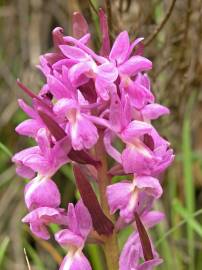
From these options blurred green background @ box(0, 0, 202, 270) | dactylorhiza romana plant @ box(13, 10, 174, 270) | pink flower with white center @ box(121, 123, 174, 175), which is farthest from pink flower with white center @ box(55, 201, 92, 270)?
blurred green background @ box(0, 0, 202, 270)

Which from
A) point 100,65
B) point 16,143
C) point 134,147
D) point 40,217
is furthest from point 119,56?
point 16,143

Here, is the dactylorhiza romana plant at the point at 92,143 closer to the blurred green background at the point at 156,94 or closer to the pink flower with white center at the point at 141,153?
the pink flower with white center at the point at 141,153

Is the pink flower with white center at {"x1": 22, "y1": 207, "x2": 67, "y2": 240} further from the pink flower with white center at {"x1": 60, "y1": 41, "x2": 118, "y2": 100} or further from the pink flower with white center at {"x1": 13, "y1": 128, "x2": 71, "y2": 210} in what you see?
the pink flower with white center at {"x1": 60, "y1": 41, "x2": 118, "y2": 100}

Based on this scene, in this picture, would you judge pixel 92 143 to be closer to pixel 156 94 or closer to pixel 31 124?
pixel 31 124

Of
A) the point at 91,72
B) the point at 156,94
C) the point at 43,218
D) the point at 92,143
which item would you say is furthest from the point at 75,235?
the point at 156,94

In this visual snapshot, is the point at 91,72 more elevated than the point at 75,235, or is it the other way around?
the point at 91,72

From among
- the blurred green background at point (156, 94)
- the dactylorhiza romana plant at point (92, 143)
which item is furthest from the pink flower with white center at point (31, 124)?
the blurred green background at point (156, 94)
